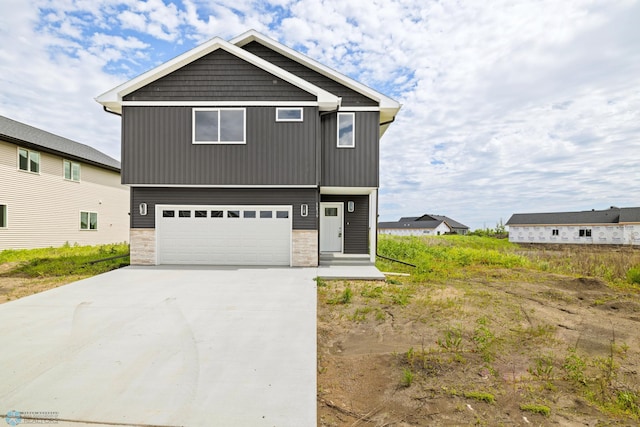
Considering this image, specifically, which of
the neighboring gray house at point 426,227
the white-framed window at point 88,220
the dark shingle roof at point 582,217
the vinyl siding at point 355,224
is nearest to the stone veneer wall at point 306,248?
the vinyl siding at point 355,224

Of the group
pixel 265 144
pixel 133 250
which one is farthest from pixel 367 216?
pixel 133 250

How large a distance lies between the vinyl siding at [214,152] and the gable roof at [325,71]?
6.06 feet

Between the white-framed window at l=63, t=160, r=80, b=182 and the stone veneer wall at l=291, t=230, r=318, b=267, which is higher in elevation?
the white-framed window at l=63, t=160, r=80, b=182

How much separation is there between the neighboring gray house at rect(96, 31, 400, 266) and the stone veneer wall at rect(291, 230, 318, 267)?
0.11 ft

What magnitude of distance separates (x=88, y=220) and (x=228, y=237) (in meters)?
12.9

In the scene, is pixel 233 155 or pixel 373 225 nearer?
pixel 233 155

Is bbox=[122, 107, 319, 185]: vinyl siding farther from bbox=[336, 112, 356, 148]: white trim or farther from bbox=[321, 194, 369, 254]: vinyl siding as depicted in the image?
bbox=[321, 194, 369, 254]: vinyl siding

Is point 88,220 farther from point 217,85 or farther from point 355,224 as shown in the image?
point 355,224

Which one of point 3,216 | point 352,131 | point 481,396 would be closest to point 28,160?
point 3,216

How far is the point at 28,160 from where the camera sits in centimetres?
1528

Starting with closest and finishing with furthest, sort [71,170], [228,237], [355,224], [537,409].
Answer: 1. [537,409]
2. [228,237]
3. [355,224]
4. [71,170]

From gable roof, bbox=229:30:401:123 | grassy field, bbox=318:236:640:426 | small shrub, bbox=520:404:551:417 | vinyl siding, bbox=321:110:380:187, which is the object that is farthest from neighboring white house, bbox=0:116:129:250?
small shrub, bbox=520:404:551:417

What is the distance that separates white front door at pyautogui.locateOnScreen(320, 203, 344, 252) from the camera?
13.1 m

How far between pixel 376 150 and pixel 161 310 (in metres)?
8.08
